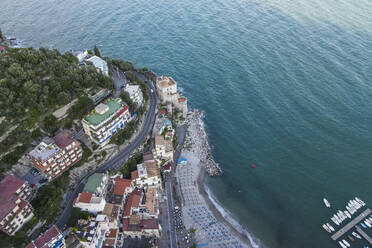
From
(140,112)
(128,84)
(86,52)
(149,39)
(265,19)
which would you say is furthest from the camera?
(265,19)

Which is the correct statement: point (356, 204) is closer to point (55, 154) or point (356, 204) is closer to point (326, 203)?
point (326, 203)

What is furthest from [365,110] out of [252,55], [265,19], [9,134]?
[9,134]

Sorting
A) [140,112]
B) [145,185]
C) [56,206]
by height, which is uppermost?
[140,112]

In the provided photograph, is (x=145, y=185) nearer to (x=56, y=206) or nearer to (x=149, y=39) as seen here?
(x=56, y=206)

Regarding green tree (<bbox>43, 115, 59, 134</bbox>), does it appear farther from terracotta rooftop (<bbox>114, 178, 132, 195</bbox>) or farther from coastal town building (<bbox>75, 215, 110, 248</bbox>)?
coastal town building (<bbox>75, 215, 110, 248</bbox>)

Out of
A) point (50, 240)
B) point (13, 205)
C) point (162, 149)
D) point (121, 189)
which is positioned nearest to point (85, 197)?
point (121, 189)

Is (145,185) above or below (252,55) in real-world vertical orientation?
below
